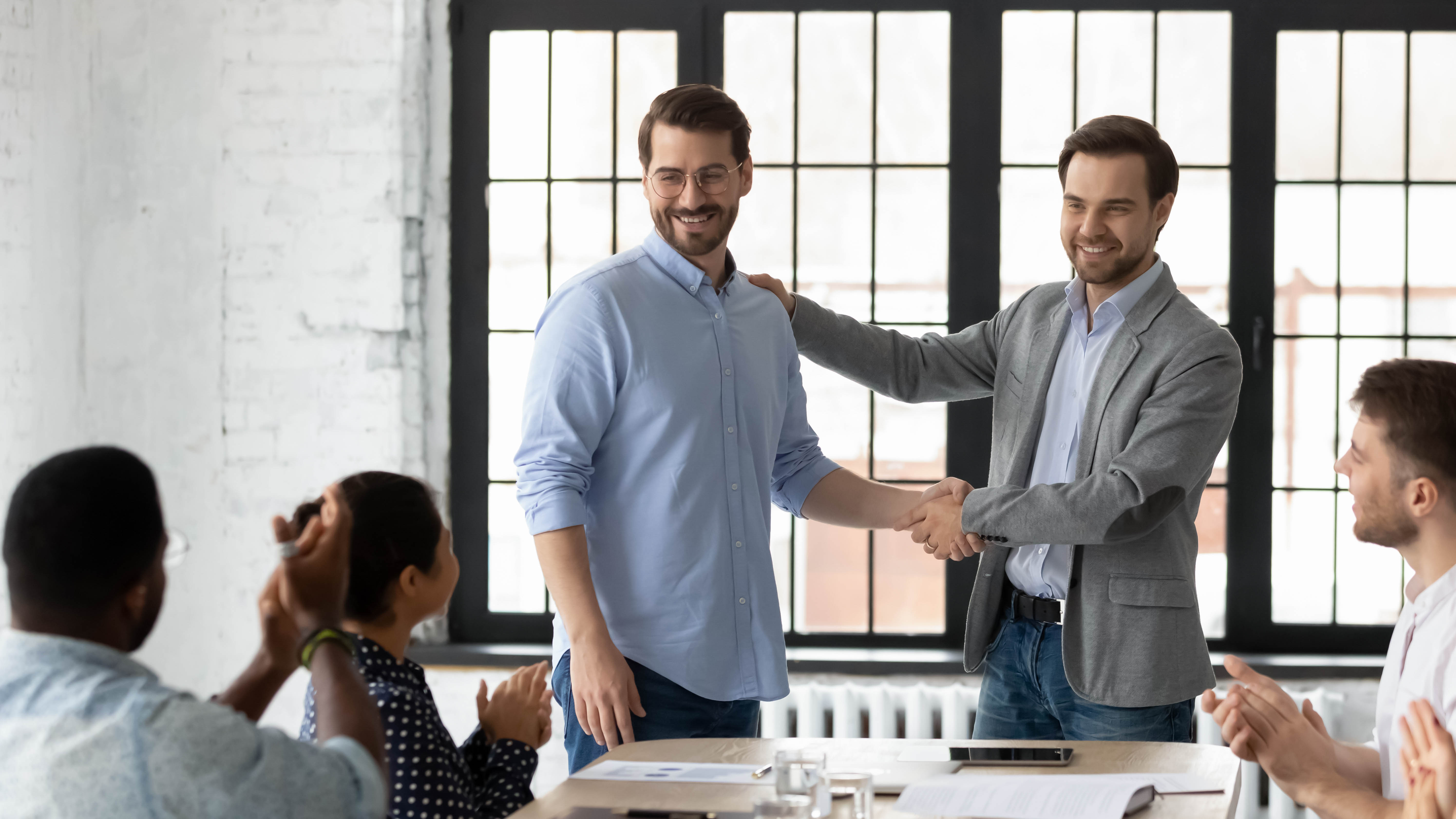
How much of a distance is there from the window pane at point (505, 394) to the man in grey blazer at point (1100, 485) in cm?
129

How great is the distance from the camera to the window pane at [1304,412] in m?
3.38

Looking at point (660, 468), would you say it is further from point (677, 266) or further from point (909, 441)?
point (909, 441)

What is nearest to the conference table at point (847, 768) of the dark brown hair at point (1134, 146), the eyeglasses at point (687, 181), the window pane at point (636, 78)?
the eyeglasses at point (687, 181)

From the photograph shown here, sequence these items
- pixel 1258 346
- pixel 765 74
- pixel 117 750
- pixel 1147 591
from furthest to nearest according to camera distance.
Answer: pixel 765 74 < pixel 1258 346 < pixel 1147 591 < pixel 117 750

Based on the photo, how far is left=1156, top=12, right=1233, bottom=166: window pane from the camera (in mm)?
3350

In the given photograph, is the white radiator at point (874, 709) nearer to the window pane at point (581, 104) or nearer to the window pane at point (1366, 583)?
the window pane at point (1366, 583)

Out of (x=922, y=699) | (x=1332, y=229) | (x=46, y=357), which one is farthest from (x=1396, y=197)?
(x=46, y=357)

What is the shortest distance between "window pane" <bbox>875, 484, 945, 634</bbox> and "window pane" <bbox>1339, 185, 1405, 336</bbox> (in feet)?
4.32

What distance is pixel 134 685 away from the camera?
107cm

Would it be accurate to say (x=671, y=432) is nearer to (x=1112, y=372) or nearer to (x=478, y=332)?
(x=1112, y=372)

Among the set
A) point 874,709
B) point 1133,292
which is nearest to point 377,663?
point 1133,292

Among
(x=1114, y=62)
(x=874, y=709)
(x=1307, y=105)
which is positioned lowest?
(x=874, y=709)

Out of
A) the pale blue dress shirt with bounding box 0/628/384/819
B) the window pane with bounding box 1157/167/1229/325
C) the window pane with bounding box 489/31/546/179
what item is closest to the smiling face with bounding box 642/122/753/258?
the pale blue dress shirt with bounding box 0/628/384/819

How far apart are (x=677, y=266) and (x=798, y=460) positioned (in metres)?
0.53
